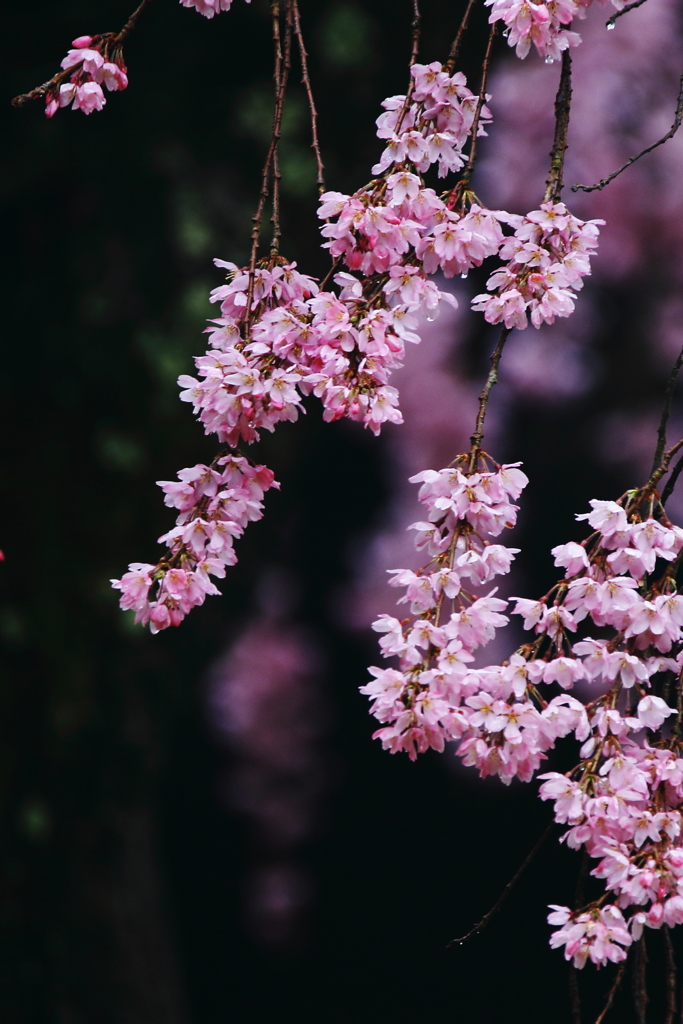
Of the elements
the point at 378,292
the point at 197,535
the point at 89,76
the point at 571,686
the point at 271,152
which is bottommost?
the point at 571,686

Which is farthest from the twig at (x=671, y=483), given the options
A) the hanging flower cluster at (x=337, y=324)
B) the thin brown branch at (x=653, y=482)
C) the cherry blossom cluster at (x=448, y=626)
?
the hanging flower cluster at (x=337, y=324)

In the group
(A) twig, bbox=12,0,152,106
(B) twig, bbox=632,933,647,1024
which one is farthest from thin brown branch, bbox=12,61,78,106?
(B) twig, bbox=632,933,647,1024

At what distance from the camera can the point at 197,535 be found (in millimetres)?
820

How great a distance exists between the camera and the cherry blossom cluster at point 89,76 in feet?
2.87

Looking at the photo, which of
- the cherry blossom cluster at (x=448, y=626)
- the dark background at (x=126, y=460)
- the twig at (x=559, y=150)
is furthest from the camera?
the dark background at (x=126, y=460)

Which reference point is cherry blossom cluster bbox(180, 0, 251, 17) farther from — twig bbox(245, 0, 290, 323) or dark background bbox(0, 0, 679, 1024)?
dark background bbox(0, 0, 679, 1024)

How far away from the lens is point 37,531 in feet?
7.18

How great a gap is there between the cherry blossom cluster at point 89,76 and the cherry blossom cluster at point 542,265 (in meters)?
0.38

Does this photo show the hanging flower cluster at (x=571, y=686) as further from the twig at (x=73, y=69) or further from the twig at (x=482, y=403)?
the twig at (x=73, y=69)

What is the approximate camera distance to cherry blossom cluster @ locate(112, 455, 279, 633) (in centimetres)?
82

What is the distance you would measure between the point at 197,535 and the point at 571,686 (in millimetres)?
323

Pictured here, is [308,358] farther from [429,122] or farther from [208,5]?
[208,5]

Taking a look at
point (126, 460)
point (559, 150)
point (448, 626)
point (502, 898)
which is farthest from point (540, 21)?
point (126, 460)

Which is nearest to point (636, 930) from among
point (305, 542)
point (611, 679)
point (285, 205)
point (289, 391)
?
point (611, 679)
